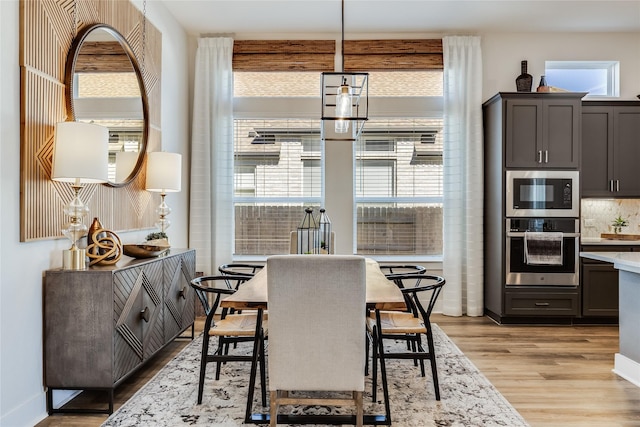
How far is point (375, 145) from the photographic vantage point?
511 centimetres

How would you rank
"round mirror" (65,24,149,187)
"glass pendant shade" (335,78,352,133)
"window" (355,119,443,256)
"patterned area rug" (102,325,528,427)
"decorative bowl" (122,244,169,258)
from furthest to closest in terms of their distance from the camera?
"window" (355,119,443,256) < "decorative bowl" (122,244,169,258) < "glass pendant shade" (335,78,352,133) < "round mirror" (65,24,149,187) < "patterned area rug" (102,325,528,427)

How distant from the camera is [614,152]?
184 inches

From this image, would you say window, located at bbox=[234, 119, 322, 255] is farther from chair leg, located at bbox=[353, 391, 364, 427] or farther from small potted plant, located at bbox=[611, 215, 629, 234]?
small potted plant, located at bbox=[611, 215, 629, 234]

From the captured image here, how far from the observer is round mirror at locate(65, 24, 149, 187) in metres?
2.74

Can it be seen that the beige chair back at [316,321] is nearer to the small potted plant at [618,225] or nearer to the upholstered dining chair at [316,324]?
the upholstered dining chair at [316,324]

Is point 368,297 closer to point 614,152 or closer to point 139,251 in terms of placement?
point 139,251

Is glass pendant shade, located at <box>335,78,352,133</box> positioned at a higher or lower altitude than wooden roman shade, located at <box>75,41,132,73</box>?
lower

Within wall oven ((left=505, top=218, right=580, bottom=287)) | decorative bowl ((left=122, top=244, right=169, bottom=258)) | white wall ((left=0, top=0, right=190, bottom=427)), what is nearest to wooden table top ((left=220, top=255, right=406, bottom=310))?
decorative bowl ((left=122, top=244, right=169, bottom=258))

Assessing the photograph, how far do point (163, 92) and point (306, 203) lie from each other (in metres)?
1.88

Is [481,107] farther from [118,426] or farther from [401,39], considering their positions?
[118,426]

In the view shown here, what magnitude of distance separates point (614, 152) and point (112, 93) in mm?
4698

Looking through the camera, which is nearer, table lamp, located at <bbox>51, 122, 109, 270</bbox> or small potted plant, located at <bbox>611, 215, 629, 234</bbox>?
table lamp, located at <bbox>51, 122, 109, 270</bbox>

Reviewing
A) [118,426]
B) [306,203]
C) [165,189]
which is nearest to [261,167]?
[306,203]

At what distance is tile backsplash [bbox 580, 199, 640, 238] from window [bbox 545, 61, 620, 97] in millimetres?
1207
